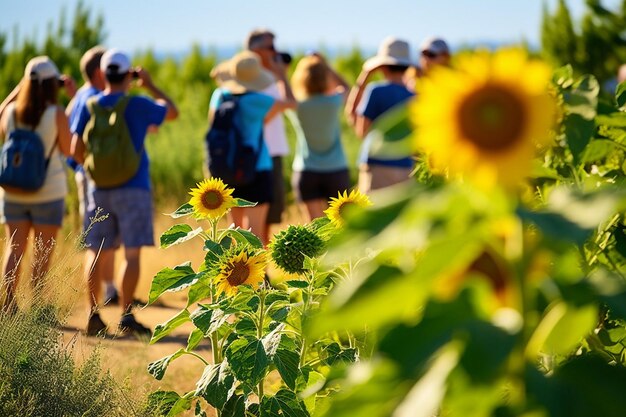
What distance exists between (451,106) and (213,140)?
5457 mm

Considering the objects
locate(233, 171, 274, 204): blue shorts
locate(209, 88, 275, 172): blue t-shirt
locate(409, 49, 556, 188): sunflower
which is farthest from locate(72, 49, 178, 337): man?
locate(409, 49, 556, 188): sunflower

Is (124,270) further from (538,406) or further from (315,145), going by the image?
(538,406)

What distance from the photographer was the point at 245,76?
674 cm

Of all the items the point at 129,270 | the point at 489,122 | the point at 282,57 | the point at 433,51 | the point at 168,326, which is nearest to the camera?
the point at 489,122

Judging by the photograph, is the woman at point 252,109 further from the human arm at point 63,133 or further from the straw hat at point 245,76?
the human arm at point 63,133

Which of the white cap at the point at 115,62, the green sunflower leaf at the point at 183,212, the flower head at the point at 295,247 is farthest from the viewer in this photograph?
the white cap at the point at 115,62

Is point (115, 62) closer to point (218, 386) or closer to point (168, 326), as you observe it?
point (168, 326)

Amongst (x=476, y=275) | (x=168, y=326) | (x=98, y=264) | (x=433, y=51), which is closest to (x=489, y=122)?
(x=476, y=275)

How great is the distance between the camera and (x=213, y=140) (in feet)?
21.8

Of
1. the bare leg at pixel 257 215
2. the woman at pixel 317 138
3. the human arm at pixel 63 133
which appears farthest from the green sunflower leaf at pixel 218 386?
the woman at pixel 317 138

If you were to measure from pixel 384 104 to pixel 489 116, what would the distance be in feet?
18.9

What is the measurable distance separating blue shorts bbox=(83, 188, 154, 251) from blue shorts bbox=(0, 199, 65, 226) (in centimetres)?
23

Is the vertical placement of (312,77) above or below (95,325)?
above

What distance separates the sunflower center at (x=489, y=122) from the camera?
4.05 ft
